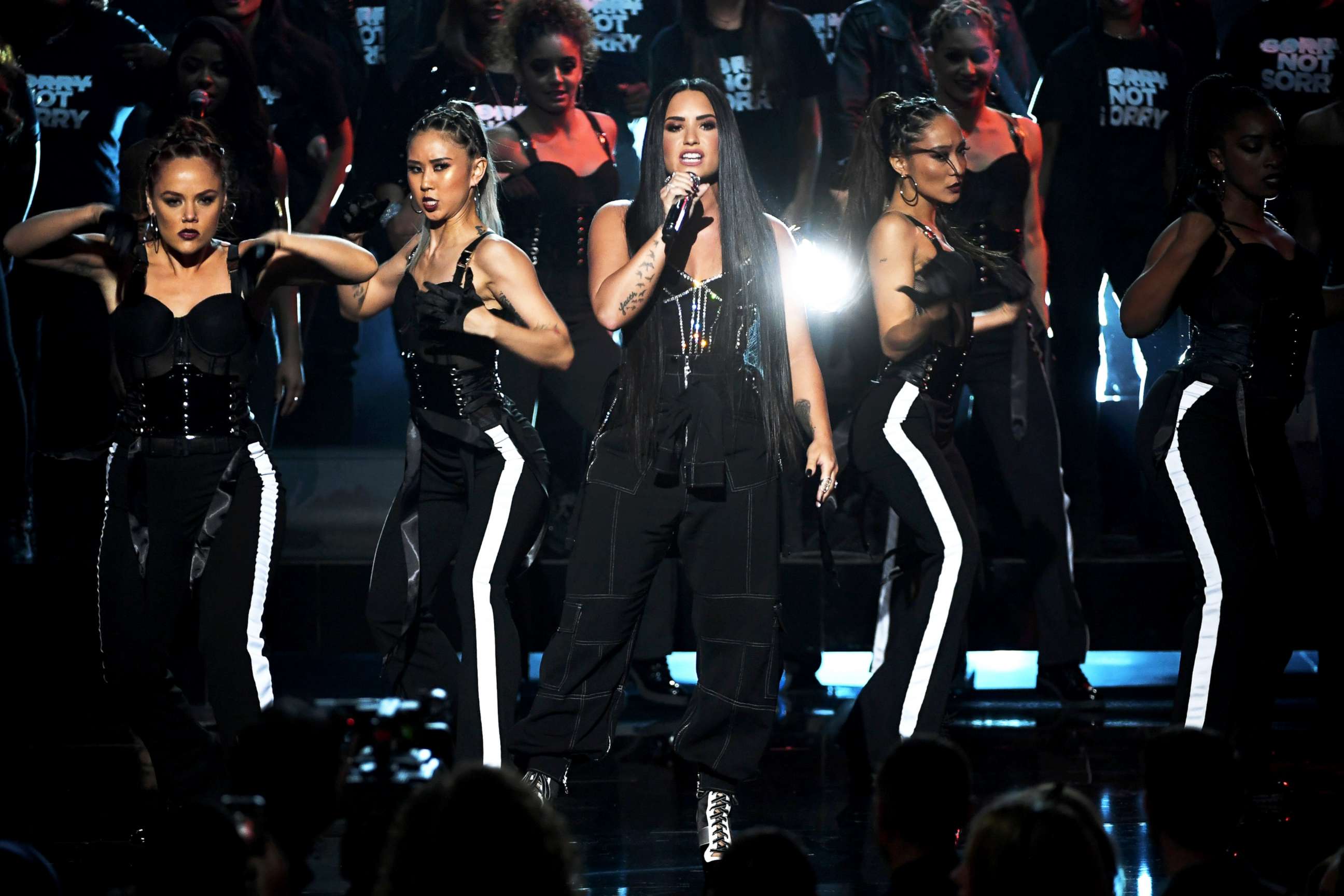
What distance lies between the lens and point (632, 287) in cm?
388

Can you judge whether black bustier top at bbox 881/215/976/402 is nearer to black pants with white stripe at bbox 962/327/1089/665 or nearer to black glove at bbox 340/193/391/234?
black pants with white stripe at bbox 962/327/1089/665

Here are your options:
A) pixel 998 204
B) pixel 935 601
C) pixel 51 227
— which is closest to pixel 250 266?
pixel 51 227

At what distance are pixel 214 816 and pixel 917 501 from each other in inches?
106

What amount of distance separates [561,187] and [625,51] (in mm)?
867

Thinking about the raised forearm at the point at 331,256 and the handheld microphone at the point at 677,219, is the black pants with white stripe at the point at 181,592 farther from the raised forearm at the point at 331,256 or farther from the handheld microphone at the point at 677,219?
the handheld microphone at the point at 677,219

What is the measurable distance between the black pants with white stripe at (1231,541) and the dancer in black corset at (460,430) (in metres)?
1.76

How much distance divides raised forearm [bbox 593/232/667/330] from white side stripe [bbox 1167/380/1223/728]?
154 cm

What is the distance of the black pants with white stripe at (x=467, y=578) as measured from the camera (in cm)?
409

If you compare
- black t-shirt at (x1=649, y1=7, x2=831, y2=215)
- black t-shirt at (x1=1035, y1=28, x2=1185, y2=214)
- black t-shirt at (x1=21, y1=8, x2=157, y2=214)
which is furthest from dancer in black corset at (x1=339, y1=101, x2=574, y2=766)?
black t-shirt at (x1=1035, y1=28, x2=1185, y2=214)

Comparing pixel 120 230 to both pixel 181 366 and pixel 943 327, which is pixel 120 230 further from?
pixel 943 327

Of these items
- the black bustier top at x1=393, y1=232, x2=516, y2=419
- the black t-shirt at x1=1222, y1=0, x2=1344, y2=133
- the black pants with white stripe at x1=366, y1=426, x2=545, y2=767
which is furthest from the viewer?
the black t-shirt at x1=1222, y1=0, x2=1344, y2=133

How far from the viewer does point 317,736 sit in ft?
6.95

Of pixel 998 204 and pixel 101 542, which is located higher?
pixel 998 204

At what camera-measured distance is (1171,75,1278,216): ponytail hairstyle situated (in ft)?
13.9
